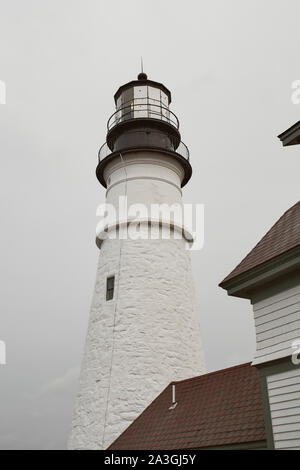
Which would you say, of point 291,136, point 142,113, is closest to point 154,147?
point 142,113

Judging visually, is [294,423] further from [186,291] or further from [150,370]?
[186,291]

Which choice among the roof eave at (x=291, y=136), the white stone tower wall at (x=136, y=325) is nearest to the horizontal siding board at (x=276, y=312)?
the roof eave at (x=291, y=136)

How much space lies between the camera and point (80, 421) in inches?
515

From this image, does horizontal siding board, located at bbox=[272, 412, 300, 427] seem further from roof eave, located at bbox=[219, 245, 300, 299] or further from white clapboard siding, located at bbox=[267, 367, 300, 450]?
roof eave, located at bbox=[219, 245, 300, 299]

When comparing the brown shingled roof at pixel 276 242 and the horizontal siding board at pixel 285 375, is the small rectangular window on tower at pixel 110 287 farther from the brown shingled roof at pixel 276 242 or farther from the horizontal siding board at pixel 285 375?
the horizontal siding board at pixel 285 375

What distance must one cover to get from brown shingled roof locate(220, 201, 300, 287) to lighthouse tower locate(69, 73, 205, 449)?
545 centimetres

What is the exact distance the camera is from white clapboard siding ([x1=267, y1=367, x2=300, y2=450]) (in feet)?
23.4

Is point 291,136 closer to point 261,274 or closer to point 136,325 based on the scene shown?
point 261,274

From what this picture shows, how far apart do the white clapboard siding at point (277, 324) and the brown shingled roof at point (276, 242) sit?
0.59m

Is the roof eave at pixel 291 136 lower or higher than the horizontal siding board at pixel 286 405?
higher

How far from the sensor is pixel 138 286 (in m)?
14.1

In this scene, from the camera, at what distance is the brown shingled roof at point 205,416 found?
9.24 metres

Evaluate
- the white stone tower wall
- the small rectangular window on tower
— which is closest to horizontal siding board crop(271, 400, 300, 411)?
the white stone tower wall
